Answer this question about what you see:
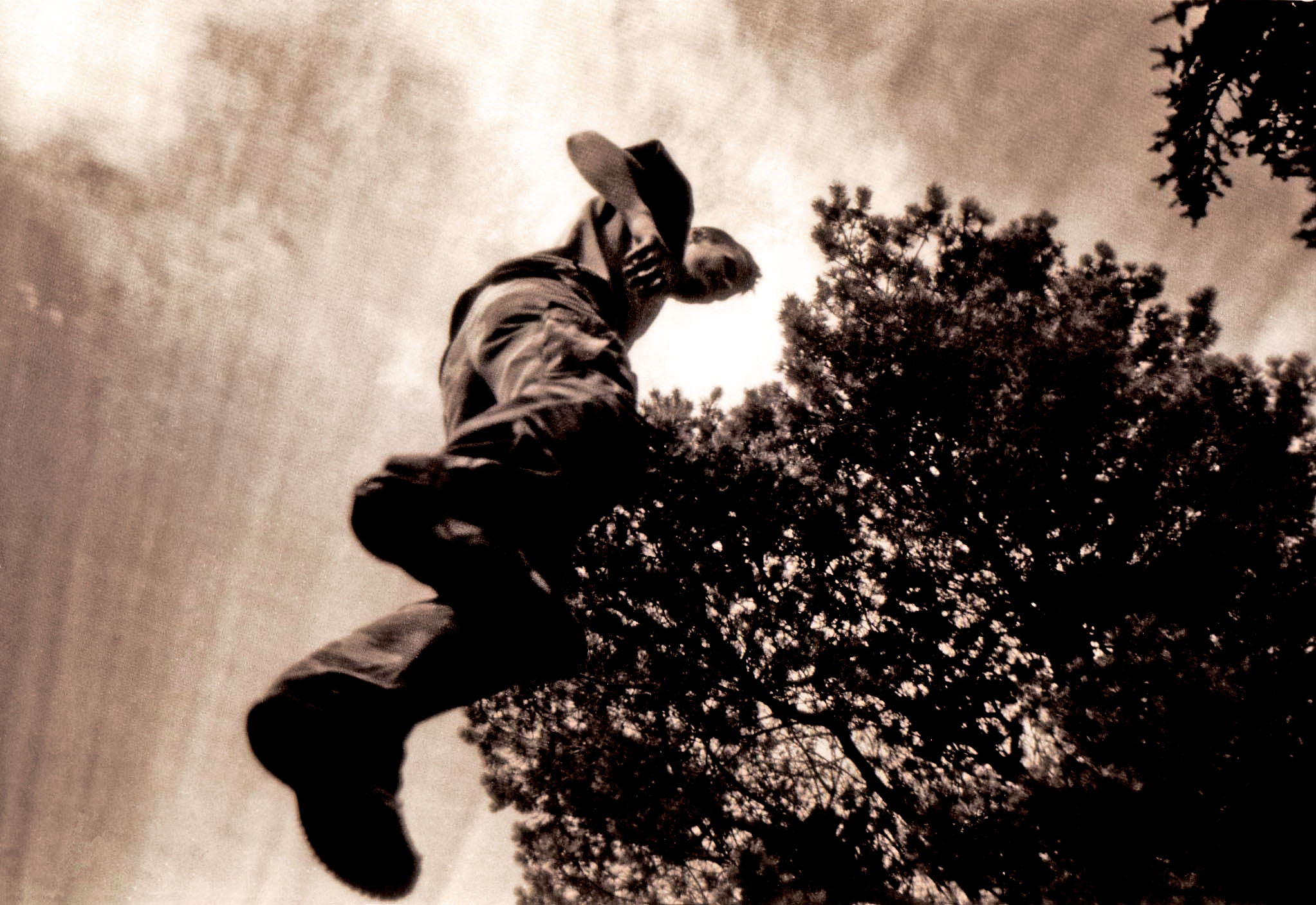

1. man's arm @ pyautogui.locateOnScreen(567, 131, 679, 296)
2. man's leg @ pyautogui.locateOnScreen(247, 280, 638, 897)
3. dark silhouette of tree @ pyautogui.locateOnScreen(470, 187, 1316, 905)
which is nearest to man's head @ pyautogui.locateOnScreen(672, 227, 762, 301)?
man's arm @ pyautogui.locateOnScreen(567, 131, 679, 296)

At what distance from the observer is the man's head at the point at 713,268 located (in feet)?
8.92

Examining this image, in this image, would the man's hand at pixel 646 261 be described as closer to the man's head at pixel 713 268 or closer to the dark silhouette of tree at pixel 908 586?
the man's head at pixel 713 268

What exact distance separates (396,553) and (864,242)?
11661 millimetres

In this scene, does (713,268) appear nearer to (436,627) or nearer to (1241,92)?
(436,627)

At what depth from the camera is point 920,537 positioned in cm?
1040

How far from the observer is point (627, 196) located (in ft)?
7.75

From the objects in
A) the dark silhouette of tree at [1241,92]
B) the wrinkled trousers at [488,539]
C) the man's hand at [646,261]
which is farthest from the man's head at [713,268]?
the dark silhouette of tree at [1241,92]

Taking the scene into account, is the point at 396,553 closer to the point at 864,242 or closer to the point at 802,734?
the point at 802,734

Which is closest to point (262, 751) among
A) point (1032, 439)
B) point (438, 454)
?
point (438, 454)

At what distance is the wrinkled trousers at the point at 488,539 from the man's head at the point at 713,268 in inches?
42.6

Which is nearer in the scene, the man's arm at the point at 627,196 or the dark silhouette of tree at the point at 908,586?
the man's arm at the point at 627,196

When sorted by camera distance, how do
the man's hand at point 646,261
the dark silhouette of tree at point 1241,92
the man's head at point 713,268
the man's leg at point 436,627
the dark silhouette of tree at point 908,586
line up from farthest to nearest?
the dark silhouette of tree at point 908,586
the dark silhouette of tree at point 1241,92
the man's head at point 713,268
the man's hand at point 646,261
the man's leg at point 436,627

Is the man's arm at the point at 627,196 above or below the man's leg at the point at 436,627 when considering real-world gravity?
above

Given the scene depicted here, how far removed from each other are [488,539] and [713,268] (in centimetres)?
166
